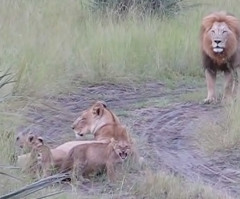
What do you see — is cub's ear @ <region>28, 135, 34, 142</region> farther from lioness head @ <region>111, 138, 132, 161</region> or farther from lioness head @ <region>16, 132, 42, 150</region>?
lioness head @ <region>111, 138, 132, 161</region>

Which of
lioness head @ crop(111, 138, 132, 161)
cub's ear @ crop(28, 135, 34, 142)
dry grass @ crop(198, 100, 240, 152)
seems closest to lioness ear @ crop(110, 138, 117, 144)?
lioness head @ crop(111, 138, 132, 161)

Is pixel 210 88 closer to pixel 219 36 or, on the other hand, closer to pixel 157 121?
pixel 219 36

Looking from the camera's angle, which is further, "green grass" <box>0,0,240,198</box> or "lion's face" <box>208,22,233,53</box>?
"lion's face" <box>208,22,233,53</box>

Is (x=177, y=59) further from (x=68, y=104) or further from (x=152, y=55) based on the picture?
(x=68, y=104)

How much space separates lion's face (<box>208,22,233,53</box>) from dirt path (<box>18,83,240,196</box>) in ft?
2.10

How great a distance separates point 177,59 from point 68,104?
8.23 feet

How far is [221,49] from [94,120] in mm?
2703

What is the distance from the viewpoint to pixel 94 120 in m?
7.01

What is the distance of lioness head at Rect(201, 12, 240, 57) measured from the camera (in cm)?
928

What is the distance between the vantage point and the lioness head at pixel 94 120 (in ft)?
22.7

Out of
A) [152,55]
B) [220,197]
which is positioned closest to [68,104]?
[152,55]

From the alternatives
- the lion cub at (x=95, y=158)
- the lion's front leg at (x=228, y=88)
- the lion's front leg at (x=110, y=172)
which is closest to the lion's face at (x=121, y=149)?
the lion cub at (x=95, y=158)

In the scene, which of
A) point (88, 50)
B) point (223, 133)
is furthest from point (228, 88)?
point (88, 50)

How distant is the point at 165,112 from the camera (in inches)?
346
